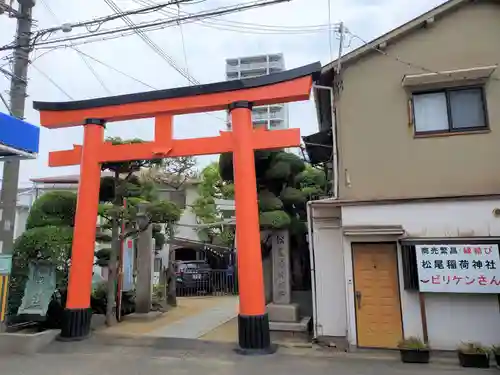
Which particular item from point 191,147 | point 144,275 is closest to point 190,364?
point 191,147

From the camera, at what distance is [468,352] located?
21.3 ft

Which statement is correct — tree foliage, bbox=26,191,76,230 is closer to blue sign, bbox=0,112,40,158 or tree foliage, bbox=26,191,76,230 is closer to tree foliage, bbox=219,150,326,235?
blue sign, bbox=0,112,40,158

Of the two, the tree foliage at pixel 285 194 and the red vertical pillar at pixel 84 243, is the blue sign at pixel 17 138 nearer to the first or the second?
the red vertical pillar at pixel 84 243

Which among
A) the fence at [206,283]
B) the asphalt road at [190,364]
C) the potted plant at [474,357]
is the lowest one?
the asphalt road at [190,364]

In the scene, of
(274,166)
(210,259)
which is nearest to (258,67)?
(210,259)

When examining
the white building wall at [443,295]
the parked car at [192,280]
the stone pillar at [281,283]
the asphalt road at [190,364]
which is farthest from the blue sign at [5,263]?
the parked car at [192,280]

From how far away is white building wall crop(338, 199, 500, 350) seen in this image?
22.9 ft

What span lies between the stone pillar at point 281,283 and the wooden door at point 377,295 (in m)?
1.94

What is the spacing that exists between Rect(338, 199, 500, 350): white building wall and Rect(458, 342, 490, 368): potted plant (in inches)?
16.6

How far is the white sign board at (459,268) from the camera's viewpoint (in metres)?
6.89

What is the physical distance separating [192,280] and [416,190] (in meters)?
12.6

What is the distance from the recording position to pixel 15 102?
27.6 ft

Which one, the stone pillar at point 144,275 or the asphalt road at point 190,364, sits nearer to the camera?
the asphalt road at point 190,364

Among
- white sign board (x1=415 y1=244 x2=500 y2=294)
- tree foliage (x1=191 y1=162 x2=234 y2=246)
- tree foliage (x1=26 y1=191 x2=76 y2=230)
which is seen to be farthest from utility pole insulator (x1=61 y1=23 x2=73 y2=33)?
tree foliage (x1=191 y1=162 x2=234 y2=246)
